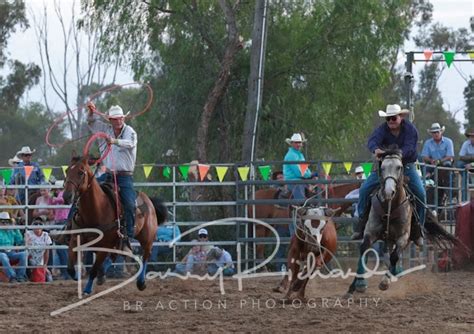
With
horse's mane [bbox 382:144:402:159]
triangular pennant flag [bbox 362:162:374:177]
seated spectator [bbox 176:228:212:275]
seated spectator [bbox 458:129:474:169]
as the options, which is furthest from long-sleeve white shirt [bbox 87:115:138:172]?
seated spectator [bbox 458:129:474:169]

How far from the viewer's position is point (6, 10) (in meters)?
41.2

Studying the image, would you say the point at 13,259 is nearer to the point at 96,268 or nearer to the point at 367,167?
the point at 96,268

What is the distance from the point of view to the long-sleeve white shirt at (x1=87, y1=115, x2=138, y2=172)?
39.0 feet

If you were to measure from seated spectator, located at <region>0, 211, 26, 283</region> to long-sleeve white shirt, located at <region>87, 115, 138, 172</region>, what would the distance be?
13.4 feet

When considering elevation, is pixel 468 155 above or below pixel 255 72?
below

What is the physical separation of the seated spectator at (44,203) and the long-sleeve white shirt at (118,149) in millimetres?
4374

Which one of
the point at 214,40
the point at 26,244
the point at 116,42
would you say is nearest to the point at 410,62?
the point at 214,40

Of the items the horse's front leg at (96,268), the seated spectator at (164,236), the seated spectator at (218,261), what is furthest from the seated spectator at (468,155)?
the horse's front leg at (96,268)

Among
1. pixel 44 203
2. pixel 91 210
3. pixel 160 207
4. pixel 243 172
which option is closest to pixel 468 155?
pixel 243 172

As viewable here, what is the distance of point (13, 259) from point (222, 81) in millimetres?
6906

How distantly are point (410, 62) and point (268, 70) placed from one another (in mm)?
3375

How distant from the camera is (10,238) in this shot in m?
15.7

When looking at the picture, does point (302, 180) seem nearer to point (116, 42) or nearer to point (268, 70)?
point (268, 70)

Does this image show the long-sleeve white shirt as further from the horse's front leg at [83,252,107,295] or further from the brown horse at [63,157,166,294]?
the horse's front leg at [83,252,107,295]
